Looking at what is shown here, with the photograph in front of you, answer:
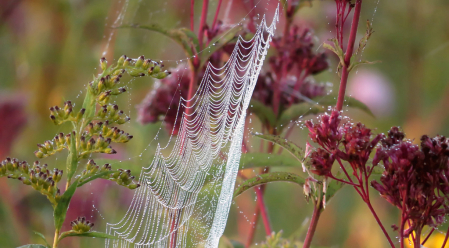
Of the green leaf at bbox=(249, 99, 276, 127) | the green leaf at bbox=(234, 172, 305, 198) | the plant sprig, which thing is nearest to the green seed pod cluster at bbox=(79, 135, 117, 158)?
the plant sprig

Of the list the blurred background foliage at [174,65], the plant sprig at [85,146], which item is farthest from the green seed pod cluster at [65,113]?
the blurred background foliage at [174,65]

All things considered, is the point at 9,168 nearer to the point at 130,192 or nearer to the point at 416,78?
the point at 130,192

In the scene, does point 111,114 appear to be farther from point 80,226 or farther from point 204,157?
point 204,157

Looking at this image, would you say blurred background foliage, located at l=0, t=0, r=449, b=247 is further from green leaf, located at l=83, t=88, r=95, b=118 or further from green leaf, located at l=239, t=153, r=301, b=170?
green leaf, located at l=83, t=88, r=95, b=118

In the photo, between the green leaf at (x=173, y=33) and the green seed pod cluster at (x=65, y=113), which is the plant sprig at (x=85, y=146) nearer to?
the green seed pod cluster at (x=65, y=113)

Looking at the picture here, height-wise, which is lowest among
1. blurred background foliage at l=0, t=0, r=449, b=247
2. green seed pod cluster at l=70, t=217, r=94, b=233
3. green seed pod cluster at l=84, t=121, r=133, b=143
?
green seed pod cluster at l=70, t=217, r=94, b=233

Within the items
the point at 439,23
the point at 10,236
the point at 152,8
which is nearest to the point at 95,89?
the point at 10,236
